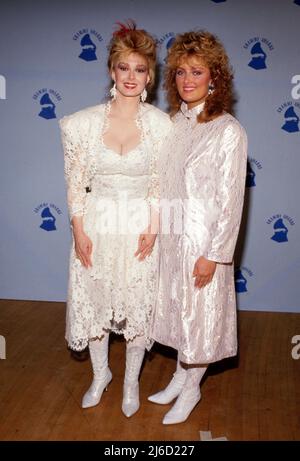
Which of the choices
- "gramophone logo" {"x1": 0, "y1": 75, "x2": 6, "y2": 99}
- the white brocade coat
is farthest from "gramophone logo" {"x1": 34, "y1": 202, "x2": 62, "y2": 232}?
the white brocade coat

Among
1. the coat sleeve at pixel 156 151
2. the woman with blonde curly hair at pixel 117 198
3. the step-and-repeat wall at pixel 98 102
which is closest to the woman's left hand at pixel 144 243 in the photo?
the woman with blonde curly hair at pixel 117 198

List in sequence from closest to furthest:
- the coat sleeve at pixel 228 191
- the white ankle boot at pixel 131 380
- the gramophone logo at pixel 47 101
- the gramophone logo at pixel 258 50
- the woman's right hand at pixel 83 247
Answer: the coat sleeve at pixel 228 191 → the woman's right hand at pixel 83 247 → the white ankle boot at pixel 131 380 → the gramophone logo at pixel 258 50 → the gramophone logo at pixel 47 101

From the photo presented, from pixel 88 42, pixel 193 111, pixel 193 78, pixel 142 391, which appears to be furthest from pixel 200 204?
pixel 88 42

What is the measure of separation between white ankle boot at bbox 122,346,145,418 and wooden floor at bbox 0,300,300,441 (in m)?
0.04

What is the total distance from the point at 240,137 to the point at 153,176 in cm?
40

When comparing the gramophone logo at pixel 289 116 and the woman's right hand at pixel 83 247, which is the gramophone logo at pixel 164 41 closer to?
the gramophone logo at pixel 289 116

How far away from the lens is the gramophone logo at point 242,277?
11.0 feet

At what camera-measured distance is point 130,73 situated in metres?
2.05

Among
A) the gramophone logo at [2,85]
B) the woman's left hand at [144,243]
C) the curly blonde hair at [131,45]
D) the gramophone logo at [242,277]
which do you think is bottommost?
the gramophone logo at [242,277]

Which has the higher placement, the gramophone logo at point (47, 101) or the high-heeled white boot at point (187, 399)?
the gramophone logo at point (47, 101)

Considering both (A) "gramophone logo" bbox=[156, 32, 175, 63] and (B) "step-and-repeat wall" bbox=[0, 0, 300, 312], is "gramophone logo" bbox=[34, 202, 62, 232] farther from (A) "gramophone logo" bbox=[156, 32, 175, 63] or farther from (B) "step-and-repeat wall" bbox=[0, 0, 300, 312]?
(A) "gramophone logo" bbox=[156, 32, 175, 63]

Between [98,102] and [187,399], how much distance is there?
1.82 meters

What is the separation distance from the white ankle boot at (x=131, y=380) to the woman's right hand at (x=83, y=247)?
441 millimetres

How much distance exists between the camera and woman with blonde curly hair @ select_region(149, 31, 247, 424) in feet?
6.42
